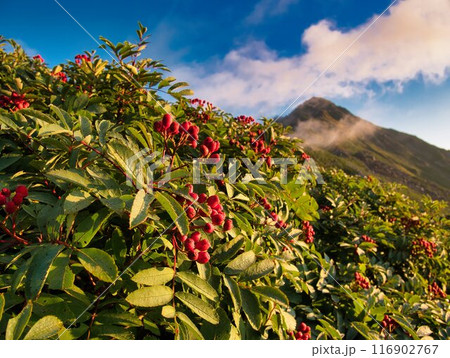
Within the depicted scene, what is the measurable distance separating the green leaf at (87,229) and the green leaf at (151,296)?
0.84ft

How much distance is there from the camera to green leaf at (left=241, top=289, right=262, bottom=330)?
45.0 inches

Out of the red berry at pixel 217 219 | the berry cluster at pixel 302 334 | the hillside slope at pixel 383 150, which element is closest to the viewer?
the red berry at pixel 217 219

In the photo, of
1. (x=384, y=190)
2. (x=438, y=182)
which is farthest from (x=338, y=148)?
(x=384, y=190)

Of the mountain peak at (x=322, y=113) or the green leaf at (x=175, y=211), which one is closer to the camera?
the green leaf at (x=175, y=211)

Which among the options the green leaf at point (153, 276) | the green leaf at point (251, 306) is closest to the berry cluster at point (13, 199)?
the green leaf at point (153, 276)

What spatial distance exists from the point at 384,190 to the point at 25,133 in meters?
5.26

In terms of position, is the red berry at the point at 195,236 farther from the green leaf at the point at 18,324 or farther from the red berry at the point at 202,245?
the green leaf at the point at 18,324

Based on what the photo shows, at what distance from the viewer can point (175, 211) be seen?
97 centimetres

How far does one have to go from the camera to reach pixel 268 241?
1.82m

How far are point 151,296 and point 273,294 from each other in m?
0.50

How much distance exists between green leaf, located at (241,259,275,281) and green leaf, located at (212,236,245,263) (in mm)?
109

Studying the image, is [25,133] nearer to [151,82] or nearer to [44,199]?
[44,199]

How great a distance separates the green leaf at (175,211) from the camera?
951mm

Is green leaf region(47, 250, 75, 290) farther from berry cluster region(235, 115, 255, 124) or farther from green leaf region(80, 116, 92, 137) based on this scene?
berry cluster region(235, 115, 255, 124)
